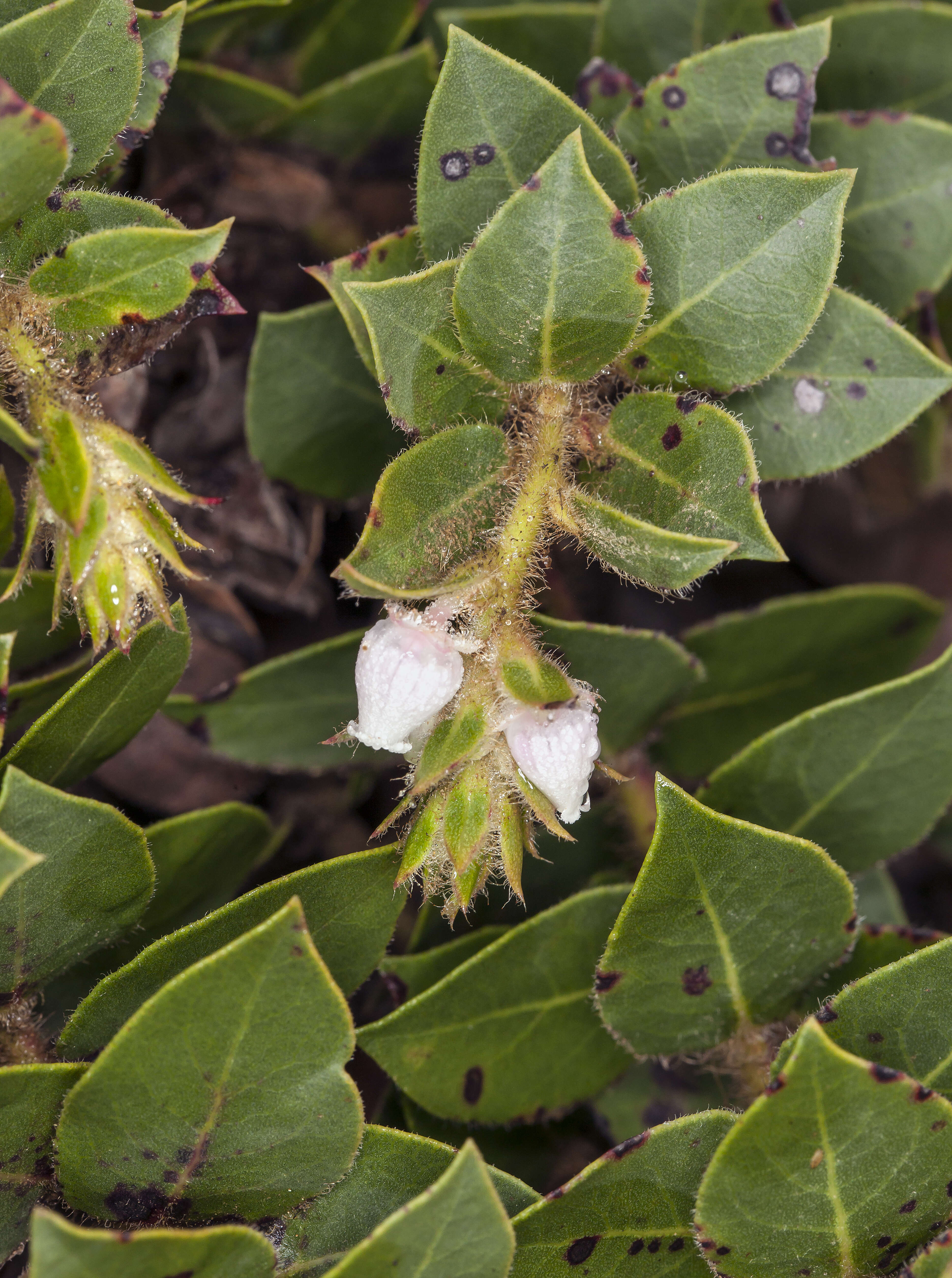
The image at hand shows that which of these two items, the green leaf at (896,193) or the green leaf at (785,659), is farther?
the green leaf at (785,659)

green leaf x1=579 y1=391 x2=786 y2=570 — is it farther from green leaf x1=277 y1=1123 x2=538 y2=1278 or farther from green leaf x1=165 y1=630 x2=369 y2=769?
green leaf x1=277 y1=1123 x2=538 y2=1278

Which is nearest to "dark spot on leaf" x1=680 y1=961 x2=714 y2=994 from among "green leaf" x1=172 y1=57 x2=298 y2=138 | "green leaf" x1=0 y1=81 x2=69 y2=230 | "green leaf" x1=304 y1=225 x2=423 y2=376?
"green leaf" x1=304 y1=225 x2=423 y2=376

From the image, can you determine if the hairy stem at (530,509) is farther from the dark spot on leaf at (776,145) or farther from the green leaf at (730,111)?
the dark spot on leaf at (776,145)

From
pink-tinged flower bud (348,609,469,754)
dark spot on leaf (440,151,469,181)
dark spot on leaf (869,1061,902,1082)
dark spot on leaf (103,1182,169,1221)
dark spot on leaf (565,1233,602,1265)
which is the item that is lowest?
dark spot on leaf (565,1233,602,1265)

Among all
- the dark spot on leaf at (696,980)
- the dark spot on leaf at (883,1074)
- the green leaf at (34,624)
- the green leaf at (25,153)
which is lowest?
the dark spot on leaf at (696,980)

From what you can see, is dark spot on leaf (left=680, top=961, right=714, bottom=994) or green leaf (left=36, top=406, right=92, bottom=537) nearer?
green leaf (left=36, top=406, right=92, bottom=537)

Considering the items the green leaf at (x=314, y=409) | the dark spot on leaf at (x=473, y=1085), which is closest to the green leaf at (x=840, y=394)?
the green leaf at (x=314, y=409)

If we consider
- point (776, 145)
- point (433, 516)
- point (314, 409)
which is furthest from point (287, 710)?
point (776, 145)
